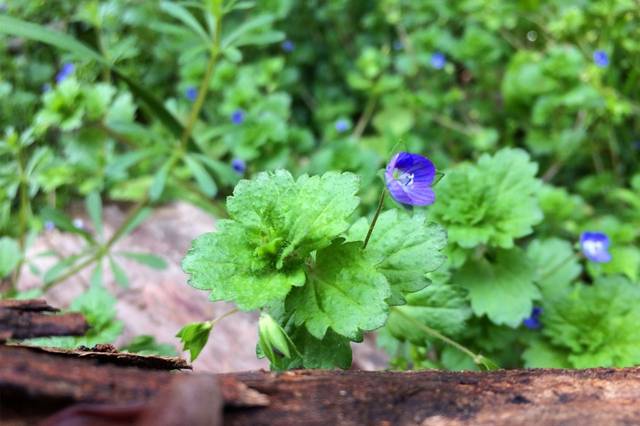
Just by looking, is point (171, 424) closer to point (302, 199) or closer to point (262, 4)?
point (302, 199)

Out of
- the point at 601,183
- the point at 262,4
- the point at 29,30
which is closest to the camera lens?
the point at 29,30

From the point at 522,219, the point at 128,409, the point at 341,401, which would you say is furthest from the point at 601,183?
the point at 128,409

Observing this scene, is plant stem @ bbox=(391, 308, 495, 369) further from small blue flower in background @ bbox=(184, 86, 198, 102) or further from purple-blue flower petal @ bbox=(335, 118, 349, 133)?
small blue flower in background @ bbox=(184, 86, 198, 102)

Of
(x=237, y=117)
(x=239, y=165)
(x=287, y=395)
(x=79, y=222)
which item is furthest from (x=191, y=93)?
(x=287, y=395)

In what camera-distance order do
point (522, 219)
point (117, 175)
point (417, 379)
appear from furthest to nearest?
point (117, 175) → point (522, 219) → point (417, 379)

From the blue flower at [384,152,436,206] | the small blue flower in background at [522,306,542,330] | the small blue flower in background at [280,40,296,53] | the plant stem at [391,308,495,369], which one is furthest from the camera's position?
the small blue flower in background at [280,40,296,53]

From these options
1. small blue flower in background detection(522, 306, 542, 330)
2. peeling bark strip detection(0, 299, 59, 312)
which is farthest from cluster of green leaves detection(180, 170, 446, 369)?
small blue flower in background detection(522, 306, 542, 330)
